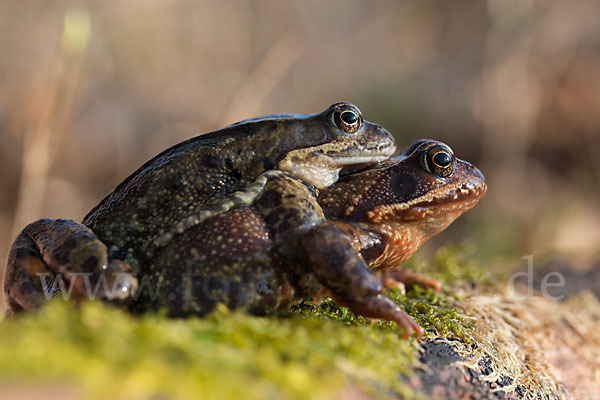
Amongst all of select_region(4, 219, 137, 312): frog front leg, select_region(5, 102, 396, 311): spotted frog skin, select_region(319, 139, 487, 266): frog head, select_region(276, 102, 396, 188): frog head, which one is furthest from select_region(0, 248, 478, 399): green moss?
select_region(276, 102, 396, 188): frog head

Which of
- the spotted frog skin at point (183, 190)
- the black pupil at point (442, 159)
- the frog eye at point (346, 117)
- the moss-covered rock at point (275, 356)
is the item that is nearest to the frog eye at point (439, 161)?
the black pupil at point (442, 159)

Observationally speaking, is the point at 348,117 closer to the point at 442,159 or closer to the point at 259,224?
the point at 442,159

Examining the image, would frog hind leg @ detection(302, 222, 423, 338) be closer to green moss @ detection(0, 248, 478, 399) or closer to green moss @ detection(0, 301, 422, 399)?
green moss @ detection(0, 248, 478, 399)

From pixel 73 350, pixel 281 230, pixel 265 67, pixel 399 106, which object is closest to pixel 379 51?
pixel 399 106

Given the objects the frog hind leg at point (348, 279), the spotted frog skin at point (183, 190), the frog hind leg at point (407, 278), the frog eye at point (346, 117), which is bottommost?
the frog hind leg at point (407, 278)

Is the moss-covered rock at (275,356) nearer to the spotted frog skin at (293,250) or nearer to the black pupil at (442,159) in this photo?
the spotted frog skin at (293,250)

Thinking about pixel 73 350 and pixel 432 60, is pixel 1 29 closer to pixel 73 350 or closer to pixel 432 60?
pixel 73 350

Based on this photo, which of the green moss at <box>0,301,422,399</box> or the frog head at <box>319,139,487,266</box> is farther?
the frog head at <box>319,139,487,266</box>

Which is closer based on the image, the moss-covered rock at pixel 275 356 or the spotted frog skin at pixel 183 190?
the moss-covered rock at pixel 275 356
